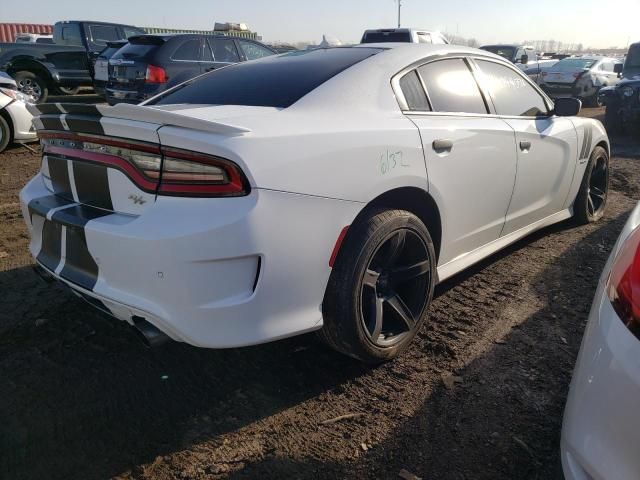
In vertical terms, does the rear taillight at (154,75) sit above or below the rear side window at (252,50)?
below

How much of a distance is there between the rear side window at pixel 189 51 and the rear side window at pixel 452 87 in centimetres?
667

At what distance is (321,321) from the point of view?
227 centimetres

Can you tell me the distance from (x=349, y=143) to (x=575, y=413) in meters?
1.33

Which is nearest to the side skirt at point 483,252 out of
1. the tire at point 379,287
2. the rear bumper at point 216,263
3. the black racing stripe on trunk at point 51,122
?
the tire at point 379,287

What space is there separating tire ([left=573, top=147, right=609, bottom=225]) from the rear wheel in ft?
23.1

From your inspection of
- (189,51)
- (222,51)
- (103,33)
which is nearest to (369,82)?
(189,51)

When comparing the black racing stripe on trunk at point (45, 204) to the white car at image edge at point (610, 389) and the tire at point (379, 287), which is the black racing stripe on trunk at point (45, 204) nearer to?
the tire at point (379, 287)

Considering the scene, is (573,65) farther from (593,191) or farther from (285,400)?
(285,400)

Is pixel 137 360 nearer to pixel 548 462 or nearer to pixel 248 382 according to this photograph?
pixel 248 382

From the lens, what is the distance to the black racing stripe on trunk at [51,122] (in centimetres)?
234

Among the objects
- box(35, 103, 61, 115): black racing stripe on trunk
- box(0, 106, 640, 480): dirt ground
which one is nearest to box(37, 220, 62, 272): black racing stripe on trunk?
box(0, 106, 640, 480): dirt ground

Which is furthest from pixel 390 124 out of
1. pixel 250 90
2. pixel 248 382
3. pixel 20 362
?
pixel 20 362

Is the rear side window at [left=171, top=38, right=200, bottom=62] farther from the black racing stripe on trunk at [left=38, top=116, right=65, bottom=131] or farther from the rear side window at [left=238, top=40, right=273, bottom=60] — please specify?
the black racing stripe on trunk at [left=38, top=116, right=65, bottom=131]

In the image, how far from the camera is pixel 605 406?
129 cm
